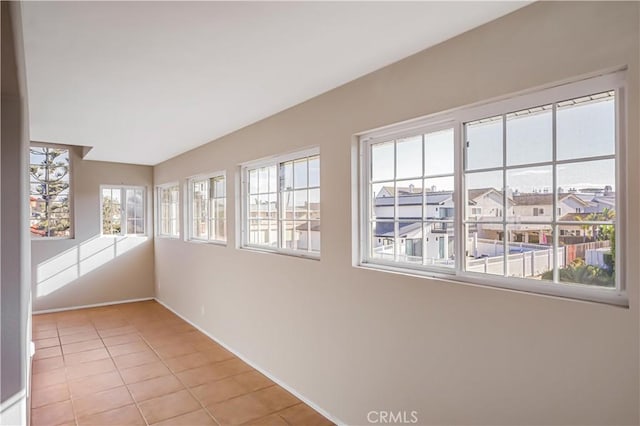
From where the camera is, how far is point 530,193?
1775 millimetres

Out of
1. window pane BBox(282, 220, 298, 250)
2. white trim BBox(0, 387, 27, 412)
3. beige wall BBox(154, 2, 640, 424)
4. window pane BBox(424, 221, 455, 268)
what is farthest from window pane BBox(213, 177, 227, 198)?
white trim BBox(0, 387, 27, 412)

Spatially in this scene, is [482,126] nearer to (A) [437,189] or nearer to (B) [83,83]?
(A) [437,189]

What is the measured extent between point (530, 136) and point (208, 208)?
4.06m

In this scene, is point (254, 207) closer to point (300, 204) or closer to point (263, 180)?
point (263, 180)

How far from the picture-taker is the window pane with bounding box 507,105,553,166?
1.72 m

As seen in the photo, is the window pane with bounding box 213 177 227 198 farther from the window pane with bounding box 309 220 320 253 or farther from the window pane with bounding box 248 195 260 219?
the window pane with bounding box 309 220 320 253

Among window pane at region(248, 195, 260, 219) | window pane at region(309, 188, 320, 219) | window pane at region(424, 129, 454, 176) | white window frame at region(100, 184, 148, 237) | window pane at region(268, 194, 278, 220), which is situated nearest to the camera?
window pane at region(424, 129, 454, 176)

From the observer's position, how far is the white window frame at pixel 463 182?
1489 mm

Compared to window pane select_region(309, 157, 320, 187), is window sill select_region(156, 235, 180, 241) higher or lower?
lower

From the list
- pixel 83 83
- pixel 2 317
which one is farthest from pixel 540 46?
pixel 83 83

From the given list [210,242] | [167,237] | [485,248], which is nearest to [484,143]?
[485,248]

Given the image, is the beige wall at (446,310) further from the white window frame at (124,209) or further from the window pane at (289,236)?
the white window frame at (124,209)

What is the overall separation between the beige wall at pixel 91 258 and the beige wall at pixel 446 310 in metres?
3.68

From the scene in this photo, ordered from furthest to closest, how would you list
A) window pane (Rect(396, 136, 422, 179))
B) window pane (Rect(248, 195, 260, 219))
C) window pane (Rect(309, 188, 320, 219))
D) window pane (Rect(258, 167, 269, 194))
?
1. window pane (Rect(248, 195, 260, 219))
2. window pane (Rect(258, 167, 269, 194))
3. window pane (Rect(309, 188, 320, 219))
4. window pane (Rect(396, 136, 422, 179))
